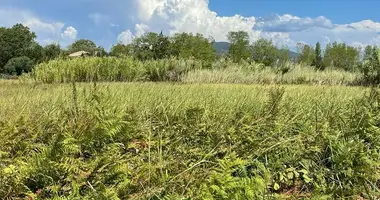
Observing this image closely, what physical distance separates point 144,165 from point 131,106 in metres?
1.35

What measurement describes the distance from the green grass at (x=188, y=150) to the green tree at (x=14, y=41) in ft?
218

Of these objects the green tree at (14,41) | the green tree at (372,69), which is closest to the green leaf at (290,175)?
the green tree at (372,69)

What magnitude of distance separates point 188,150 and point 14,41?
73.6 metres

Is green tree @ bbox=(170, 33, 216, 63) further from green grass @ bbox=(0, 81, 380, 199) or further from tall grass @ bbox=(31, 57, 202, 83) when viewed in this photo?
green grass @ bbox=(0, 81, 380, 199)

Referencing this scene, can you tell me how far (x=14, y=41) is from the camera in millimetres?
69625

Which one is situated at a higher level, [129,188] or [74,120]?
[74,120]

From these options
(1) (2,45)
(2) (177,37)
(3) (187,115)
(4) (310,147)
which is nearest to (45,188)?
(3) (187,115)

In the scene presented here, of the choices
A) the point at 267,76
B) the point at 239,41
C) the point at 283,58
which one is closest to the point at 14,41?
the point at 239,41

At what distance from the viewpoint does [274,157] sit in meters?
3.08

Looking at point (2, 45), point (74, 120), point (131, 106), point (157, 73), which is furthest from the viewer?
point (2, 45)

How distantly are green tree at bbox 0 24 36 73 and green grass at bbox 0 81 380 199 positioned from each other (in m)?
66.5

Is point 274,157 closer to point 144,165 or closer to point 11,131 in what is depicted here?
point 144,165

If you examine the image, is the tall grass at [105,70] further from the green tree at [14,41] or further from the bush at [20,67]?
the green tree at [14,41]

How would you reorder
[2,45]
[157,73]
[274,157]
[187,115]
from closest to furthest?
1. [274,157]
2. [187,115]
3. [157,73]
4. [2,45]
